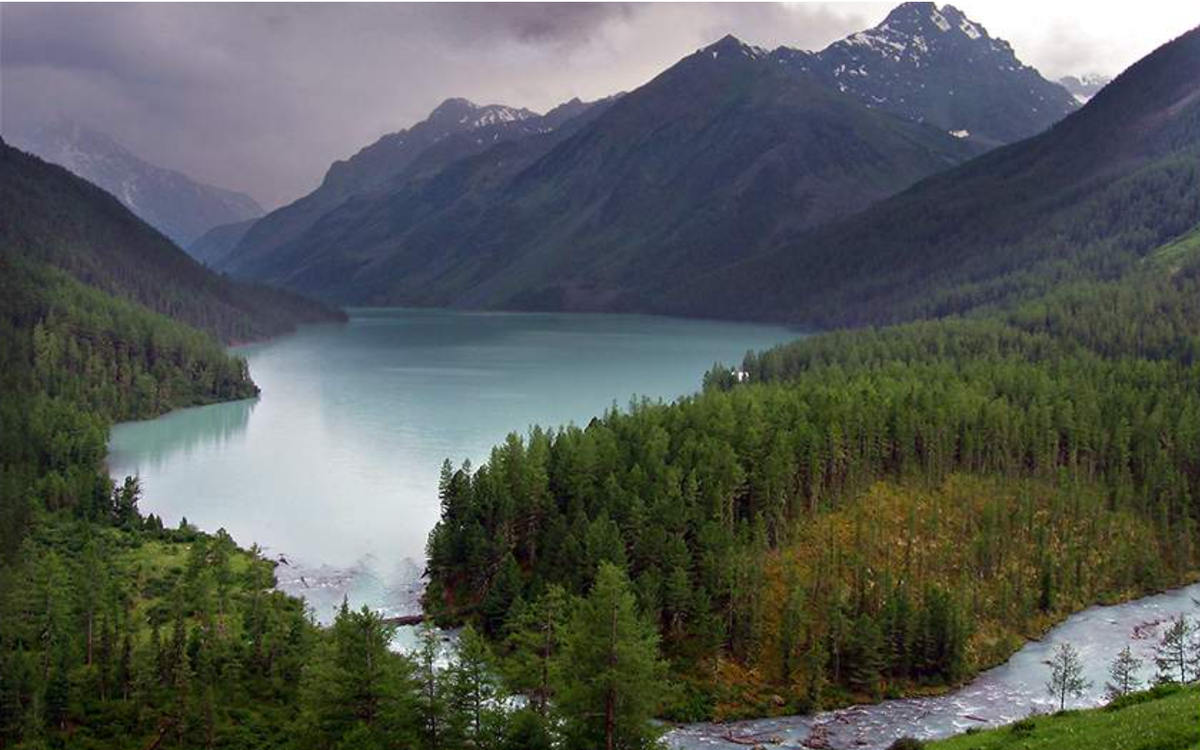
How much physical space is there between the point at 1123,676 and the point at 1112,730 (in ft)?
102

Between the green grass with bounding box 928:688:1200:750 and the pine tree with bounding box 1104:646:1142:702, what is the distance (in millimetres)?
16811

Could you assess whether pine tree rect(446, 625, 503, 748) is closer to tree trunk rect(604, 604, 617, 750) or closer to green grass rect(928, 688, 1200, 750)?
tree trunk rect(604, 604, 617, 750)

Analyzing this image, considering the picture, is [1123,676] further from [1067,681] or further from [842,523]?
[842,523]

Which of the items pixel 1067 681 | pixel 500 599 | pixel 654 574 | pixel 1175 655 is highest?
pixel 654 574

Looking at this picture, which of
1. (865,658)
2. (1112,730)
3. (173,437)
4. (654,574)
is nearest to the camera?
(1112,730)

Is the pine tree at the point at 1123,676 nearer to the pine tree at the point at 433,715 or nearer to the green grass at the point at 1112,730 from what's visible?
the green grass at the point at 1112,730

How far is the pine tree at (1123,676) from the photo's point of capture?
69.2 metres

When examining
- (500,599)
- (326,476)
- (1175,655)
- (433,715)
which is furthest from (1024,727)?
(326,476)

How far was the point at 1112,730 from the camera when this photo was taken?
146 feet

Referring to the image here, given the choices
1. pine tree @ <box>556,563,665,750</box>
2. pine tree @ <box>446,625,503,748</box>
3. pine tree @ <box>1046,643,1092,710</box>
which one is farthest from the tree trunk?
pine tree @ <box>1046,643,1092,710</box>

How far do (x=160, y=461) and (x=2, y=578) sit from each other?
258 feet

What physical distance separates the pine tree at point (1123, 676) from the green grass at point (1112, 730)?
1681cm

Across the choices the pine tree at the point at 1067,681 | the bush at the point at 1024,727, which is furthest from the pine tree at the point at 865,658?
the bush at the point at 1024,727

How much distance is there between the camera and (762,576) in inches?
3253
